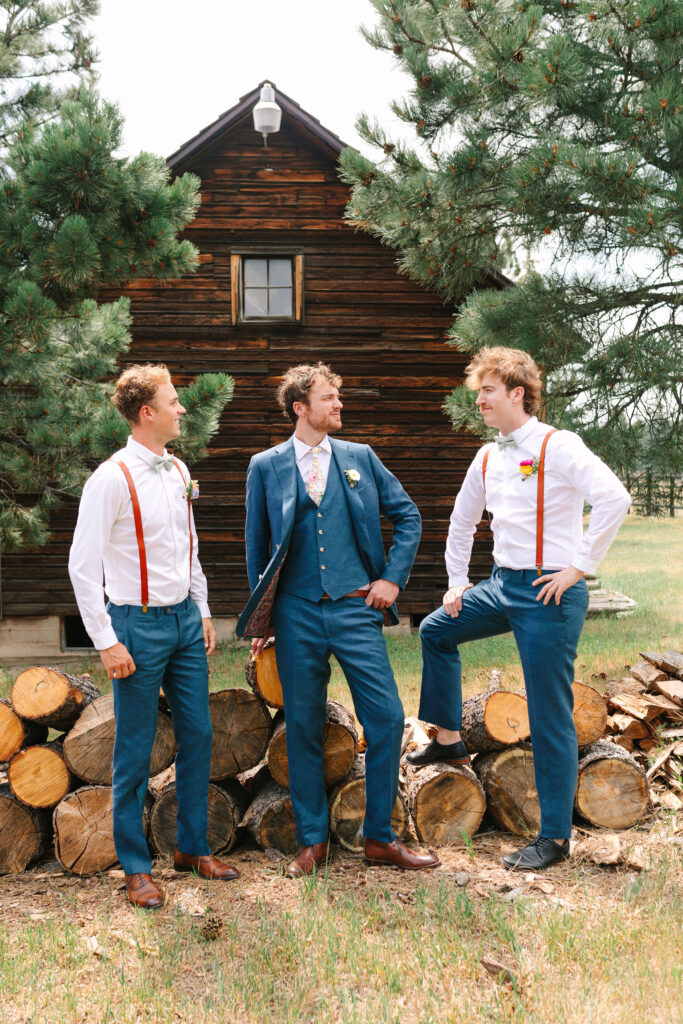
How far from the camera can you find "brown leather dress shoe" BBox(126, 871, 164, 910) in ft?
11.8

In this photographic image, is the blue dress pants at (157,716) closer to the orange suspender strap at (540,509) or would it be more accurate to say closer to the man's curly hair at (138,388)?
the man's curly hair at (138,388)

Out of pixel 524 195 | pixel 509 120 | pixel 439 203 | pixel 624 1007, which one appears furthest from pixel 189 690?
pixel 509 120

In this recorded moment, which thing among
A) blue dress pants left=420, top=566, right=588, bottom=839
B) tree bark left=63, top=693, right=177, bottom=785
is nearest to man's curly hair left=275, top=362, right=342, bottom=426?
blue dress pants left=420, top=566, right=588, bottom=839

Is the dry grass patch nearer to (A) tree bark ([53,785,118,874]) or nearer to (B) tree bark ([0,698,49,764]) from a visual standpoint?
(A) tree bark ([53,785,118,874])

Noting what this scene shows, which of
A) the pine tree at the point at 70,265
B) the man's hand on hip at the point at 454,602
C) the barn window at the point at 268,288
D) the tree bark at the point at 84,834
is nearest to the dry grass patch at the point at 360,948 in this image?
the tree bark at the point at 84,834

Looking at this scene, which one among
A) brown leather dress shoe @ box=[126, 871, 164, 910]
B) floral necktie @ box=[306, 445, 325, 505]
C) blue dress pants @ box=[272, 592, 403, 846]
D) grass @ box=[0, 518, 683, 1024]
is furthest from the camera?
floral necktie @ box=[306, 445, 325, 505]

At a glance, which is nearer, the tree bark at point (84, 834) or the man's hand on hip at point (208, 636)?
the man's hand on hip at point (208, 636)

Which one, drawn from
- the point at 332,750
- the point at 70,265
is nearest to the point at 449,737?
the point at 332,750

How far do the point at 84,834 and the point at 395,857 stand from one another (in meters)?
1.50

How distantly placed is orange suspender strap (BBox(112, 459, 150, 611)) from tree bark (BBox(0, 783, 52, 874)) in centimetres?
145

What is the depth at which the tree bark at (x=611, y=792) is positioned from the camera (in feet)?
14.4

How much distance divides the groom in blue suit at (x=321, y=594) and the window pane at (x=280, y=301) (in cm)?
735

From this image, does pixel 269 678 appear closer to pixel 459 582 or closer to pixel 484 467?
pixel 459 582

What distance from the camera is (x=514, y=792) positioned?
4.35m
